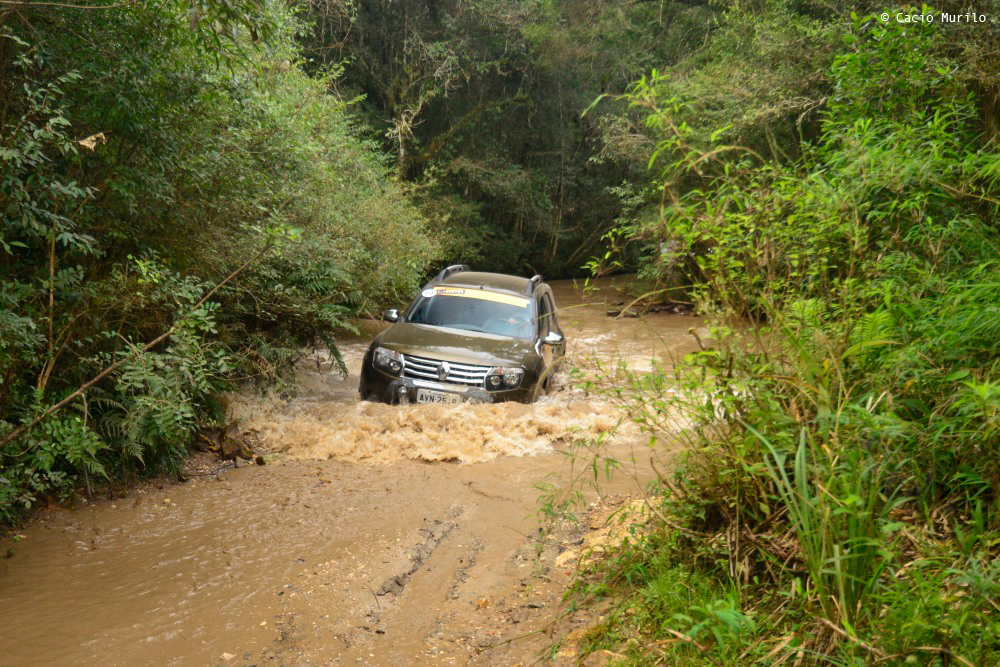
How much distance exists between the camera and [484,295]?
9.94 meters

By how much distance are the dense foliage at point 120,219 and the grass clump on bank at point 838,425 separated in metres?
3.62

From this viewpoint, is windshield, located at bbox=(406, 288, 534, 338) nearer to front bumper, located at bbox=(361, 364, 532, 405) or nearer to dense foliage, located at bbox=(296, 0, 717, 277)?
front bumper, located at bbox=(361, 364, 532, 405)

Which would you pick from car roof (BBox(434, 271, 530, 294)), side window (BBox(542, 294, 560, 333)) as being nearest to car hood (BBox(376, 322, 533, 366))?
car roof (BBox(434, 271, 530, 294))

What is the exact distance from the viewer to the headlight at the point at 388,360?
857 centimetres

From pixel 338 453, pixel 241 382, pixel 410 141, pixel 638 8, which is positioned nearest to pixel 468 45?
pixel 410 141

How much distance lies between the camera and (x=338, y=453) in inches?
303

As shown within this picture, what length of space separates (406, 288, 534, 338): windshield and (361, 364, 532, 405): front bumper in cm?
104

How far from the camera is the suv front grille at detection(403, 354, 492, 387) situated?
841 centimetres

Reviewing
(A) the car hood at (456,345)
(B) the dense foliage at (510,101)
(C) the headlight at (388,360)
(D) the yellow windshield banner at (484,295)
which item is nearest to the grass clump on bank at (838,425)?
(A) the car hood at (456,345)

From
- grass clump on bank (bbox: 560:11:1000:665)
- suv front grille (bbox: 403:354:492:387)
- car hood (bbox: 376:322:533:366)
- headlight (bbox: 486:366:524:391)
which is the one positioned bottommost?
headlight (bbox: 486:366:524:391)

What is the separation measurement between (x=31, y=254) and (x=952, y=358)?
6.32 metres

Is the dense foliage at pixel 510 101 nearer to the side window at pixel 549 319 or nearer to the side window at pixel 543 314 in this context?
the side window at pixel 549 319

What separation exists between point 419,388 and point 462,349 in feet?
2.29

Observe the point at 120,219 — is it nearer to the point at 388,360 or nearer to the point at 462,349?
the point at 388,360
